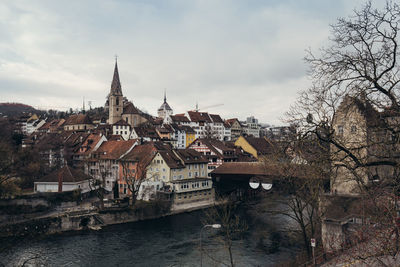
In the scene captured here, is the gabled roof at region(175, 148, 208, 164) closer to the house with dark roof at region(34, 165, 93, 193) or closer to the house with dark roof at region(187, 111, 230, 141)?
the house with dark roof at region(34, 165, 93, 193)

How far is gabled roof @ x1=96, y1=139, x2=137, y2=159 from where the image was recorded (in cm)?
4838

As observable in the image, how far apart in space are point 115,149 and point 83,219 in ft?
65.2

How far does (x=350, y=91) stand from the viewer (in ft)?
20.6

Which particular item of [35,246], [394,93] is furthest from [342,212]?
[35,246]

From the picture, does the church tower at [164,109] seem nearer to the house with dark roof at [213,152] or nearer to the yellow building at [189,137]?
the yellow building at [189,137]

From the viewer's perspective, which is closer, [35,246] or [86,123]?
[35,246]

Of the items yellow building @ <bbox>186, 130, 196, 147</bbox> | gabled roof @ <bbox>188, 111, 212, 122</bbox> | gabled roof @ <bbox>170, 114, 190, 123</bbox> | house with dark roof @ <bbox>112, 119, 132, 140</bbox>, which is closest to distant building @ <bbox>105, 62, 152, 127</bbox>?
gabled roof @ <bbox>170, 114, 190, 123</bbox>

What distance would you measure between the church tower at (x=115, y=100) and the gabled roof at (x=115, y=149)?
37.8 meters

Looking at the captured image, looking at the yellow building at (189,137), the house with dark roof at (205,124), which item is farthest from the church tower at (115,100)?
the house with dark roof at (205,124)

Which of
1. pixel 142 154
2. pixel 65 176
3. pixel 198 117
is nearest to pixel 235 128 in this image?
pixel 198 117

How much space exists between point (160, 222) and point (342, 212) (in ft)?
61.2

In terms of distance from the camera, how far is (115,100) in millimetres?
88188

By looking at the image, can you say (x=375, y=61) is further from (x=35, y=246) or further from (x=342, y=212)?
(x=35, y=246)

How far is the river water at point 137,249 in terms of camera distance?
2144 cm
